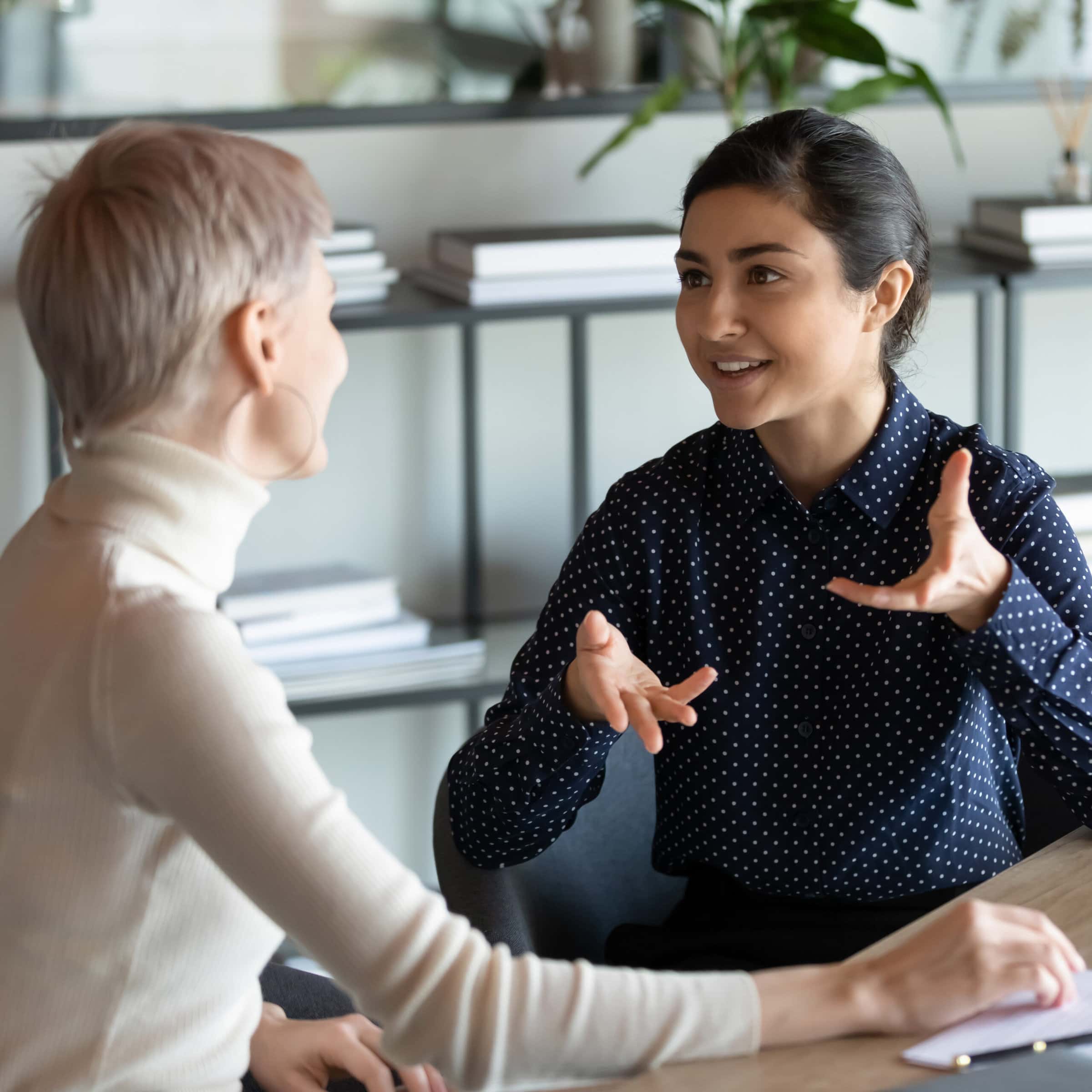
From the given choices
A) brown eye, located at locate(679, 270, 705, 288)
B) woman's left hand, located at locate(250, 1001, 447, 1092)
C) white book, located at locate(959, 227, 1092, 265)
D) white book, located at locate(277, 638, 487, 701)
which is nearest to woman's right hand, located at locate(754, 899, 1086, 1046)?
woman's left hand, located at locate(250, 1001, 447, 1092)

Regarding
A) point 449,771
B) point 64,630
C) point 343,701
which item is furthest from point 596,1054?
point 343,701

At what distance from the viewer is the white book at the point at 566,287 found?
2.36 metres

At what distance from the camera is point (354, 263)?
236cm

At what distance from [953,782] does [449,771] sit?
0.48 meters

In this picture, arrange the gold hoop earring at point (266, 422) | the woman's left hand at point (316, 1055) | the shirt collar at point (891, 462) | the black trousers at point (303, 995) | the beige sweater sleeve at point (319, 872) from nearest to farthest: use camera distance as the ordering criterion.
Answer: the beige sweater sleeve at point (319, 872), the gold hoop earring at point (266, 422), the woman's left hand at point (316, 1055), the black trousers at point (303, 995), the shirt collar at point (891, 462)

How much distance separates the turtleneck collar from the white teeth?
685 mm

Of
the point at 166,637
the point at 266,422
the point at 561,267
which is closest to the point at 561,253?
the point at 561,267

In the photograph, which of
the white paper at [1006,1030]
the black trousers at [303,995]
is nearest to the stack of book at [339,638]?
the black trousers at [303,995]

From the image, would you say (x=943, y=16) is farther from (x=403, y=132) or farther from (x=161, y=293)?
(x=161, y=293)

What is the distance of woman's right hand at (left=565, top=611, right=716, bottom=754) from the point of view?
1181mm

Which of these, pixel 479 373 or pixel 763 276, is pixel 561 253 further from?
pixel 763 276

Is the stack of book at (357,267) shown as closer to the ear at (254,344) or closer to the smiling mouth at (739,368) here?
the smiling mouth at (739,368)

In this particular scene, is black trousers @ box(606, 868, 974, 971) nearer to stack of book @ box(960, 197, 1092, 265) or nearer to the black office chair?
the black office chair

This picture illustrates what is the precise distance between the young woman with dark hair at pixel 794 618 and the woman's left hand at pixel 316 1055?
30 cm
